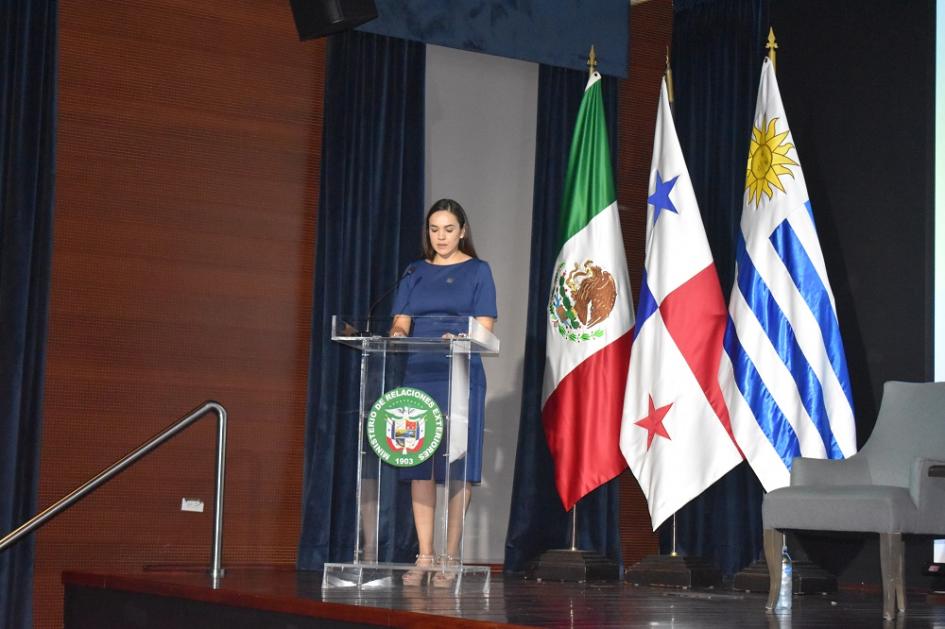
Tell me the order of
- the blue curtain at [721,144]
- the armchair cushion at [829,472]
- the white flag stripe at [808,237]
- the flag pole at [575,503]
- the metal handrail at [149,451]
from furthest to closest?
the blue curtain at [721,144]
the flag pole at [575,503]
the white flag stripe at [808,237]
the metal handrail at [149,451]
the armchair cushion at [829,472]

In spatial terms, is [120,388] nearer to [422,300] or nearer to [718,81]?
[422,300]

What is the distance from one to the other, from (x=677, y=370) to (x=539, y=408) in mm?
962

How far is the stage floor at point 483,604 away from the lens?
3455mm

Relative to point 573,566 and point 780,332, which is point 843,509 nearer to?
point 780,332

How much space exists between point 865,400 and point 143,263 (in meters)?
3.58

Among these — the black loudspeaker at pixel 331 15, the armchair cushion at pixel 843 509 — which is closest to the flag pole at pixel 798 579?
the armchair cushion at pixel 843 509

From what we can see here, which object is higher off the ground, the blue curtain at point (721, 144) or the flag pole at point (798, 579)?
the blue curtain at point (721, 144)

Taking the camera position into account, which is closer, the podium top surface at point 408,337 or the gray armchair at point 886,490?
the gray armchair at point 886,490

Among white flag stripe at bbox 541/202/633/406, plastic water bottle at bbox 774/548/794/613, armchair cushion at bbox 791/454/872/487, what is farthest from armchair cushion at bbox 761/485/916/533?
white flag stripe at bbox 541/202/633/406

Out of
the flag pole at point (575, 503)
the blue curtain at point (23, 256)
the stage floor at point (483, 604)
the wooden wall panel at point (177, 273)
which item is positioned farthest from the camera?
the flag pole at point (575, 503)

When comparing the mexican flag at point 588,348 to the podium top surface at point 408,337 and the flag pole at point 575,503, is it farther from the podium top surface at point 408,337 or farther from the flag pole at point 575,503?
the podium top surface at point 408,337

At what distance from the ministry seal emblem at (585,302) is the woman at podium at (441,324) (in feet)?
3.76

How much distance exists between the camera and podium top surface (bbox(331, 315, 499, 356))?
4172mm

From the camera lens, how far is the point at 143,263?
5723 millimetres
